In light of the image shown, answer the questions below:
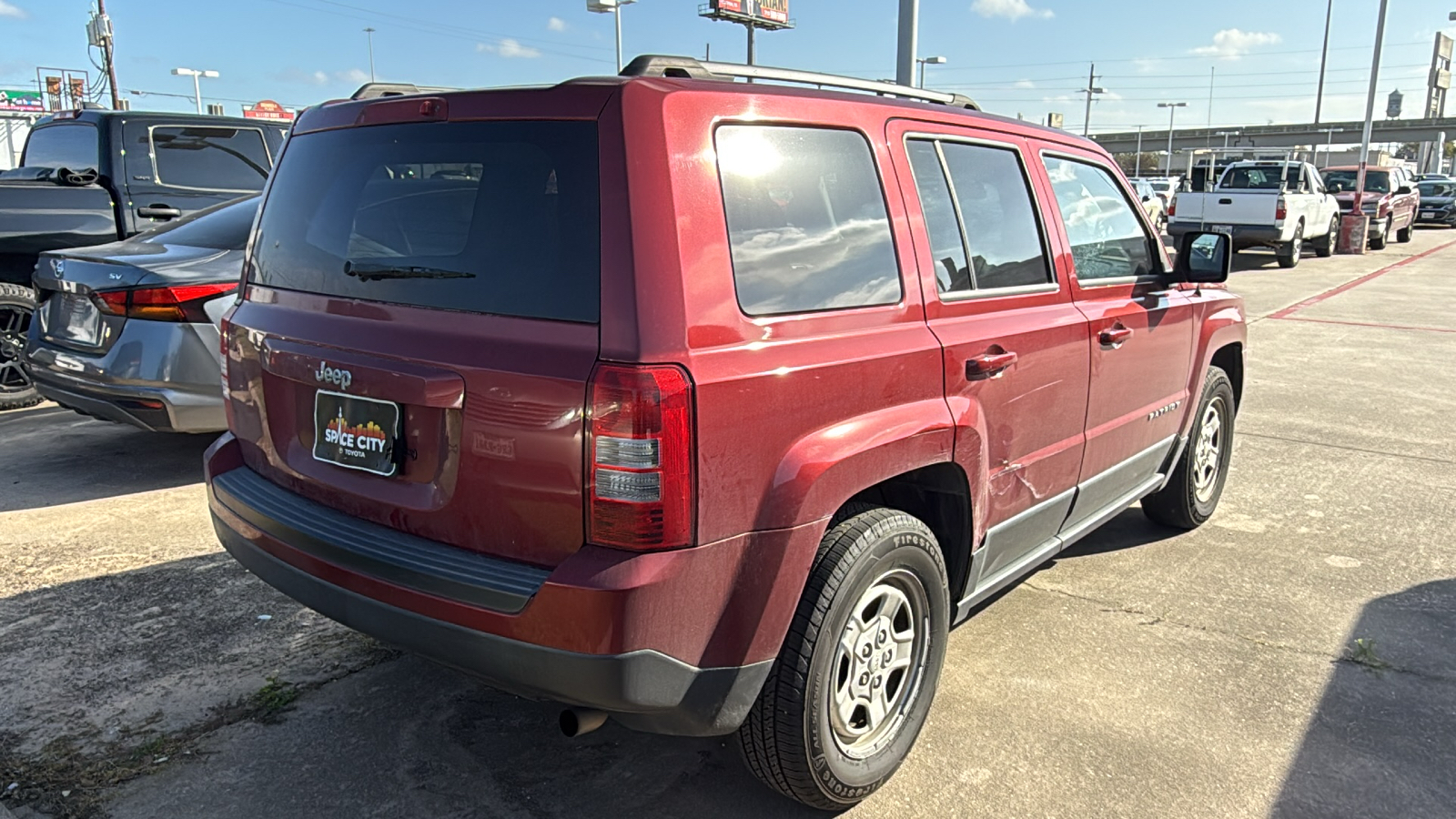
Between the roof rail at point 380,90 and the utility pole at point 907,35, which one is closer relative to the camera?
the roof rail at point 380,90

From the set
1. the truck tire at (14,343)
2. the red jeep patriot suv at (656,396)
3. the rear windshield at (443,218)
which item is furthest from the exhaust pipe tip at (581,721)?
the truck tire at (14,343)

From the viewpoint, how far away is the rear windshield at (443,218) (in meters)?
2.25

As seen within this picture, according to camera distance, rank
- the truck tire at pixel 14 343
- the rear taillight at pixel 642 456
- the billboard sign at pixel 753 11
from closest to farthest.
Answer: the rear taillight at pixel 642 456 → the truck tire at pixel 14 343 → the billboard sign at pixel 753 11

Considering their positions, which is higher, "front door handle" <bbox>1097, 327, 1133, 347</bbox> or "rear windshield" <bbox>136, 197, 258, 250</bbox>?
"rear windshield" <bbox>136, 197, 258, 250</bbox>

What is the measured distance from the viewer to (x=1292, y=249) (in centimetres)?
1927

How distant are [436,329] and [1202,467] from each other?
13.0 ft

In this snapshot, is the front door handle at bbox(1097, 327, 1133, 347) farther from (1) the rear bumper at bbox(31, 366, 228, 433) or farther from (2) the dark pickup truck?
(2) the dark pickup truck

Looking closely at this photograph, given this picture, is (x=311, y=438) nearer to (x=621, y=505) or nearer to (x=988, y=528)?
(x=621, y=505)

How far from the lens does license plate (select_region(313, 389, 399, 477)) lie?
2.45 meters

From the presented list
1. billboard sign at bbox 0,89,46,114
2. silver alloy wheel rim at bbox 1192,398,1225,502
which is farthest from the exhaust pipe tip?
billboard sign at bbox 0,89,46,114

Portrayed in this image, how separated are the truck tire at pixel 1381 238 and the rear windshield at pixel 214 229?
25724 millimetres

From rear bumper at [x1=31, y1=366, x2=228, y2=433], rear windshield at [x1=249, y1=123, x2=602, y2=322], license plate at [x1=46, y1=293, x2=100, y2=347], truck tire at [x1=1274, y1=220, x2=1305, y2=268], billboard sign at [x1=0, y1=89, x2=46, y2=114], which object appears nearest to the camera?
rear windshield at [x1=249, y1=123, x2=602, y2=322]

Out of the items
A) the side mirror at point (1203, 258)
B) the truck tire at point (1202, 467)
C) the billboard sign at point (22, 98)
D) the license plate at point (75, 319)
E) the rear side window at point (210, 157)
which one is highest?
the billboard sign at point (22, 98)

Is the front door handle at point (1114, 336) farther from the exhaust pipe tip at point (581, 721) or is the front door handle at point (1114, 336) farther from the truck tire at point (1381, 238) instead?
the truck tire at point (1381, 238)
